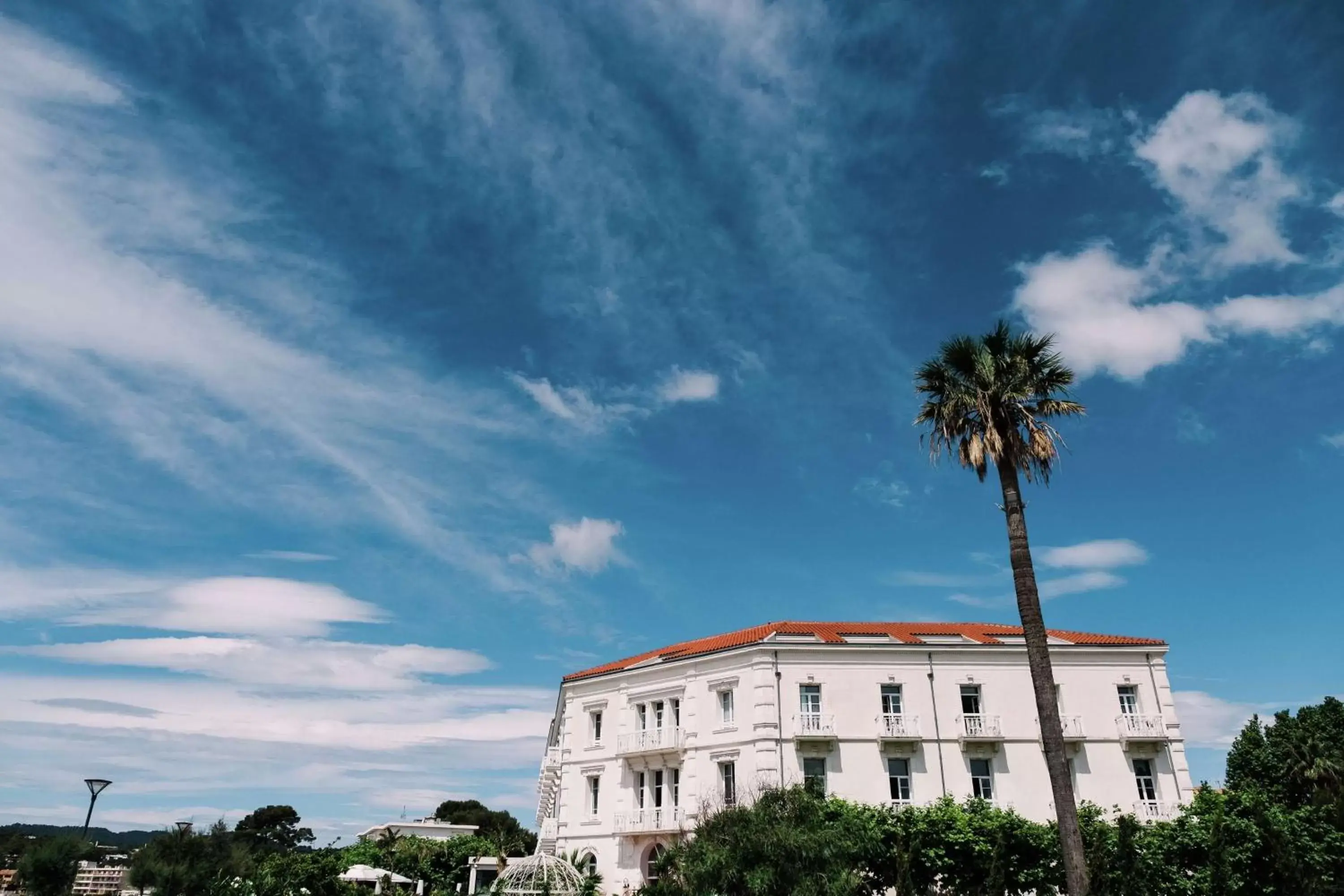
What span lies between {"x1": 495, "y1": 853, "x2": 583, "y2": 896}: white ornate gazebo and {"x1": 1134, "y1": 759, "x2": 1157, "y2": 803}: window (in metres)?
23.8

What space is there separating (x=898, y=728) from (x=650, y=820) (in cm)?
1167

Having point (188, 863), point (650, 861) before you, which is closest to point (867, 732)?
point (650, 861)

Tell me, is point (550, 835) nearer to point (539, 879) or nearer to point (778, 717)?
point (539, 879)

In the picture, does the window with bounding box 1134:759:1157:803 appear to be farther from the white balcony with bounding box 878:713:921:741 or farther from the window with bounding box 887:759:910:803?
the window with bounding box 887:759:910:803

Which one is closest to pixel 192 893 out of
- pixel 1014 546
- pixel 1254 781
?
pixel 1014 546

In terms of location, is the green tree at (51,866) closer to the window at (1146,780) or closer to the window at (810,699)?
the window at (810,699)

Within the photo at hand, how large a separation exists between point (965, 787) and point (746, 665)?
406 inches

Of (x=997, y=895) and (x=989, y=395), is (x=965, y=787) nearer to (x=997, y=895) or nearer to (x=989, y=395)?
(x=997, y=895)

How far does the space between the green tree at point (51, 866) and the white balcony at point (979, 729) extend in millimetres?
32998

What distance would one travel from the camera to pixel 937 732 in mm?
36781

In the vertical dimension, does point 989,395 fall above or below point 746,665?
above

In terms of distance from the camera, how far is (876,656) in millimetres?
38125

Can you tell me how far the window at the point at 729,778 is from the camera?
3575 cm

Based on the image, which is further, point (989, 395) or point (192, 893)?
point (192, 893)
